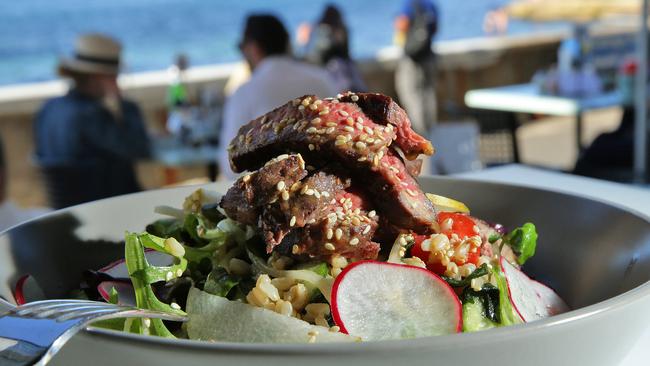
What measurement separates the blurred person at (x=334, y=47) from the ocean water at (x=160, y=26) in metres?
28.6

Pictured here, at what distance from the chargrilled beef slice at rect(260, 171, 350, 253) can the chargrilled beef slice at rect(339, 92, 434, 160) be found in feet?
0.44

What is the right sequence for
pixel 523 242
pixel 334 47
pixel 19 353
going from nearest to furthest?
pixel 19 353
pixel 523 242
pixel 334 47

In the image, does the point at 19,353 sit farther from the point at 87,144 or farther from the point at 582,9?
the point at 582,9

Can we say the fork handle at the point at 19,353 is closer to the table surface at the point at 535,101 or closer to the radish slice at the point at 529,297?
the radish slice at the point at 529,297

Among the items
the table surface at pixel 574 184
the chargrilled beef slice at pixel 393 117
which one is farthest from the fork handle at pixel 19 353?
the table surface at pixel 574 184

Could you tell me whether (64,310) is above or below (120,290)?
above

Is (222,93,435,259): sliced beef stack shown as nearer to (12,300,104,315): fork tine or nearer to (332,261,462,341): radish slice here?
(332,261,462,341): radish slice

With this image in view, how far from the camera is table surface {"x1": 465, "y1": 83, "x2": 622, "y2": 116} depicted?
21.1 feet

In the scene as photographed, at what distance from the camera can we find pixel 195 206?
4.42 ft

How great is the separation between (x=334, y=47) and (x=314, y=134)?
6.79 meters

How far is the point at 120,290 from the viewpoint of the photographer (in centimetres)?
113

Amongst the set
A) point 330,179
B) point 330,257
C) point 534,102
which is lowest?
point 534,102

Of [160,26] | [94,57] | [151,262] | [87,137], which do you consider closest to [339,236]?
[151,262]

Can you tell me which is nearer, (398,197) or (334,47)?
(398,197)
